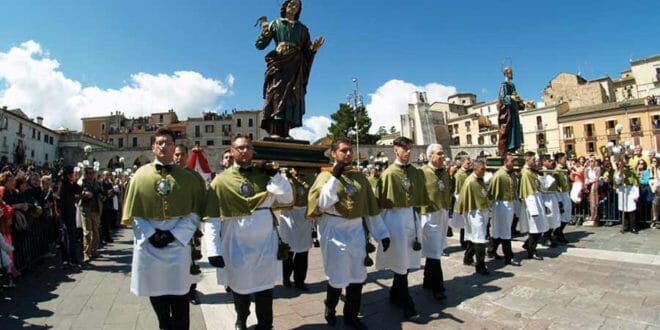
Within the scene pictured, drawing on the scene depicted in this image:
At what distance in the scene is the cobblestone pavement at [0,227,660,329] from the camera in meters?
4.34

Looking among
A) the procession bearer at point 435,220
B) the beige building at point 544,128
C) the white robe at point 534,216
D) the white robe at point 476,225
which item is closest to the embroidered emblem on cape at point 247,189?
the procession bearer at point 435,220

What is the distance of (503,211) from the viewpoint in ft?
23.2

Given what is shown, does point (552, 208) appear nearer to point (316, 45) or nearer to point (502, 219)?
point (502, 219)

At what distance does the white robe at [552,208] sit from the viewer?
26.6ft

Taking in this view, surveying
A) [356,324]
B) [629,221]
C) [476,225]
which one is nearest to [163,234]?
[356,324]

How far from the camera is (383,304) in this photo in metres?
4.96

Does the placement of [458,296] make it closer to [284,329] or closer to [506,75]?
[284,329]

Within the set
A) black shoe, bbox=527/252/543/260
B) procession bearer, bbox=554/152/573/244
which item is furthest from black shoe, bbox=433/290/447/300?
procession bearer, bbox=554/152/573/244

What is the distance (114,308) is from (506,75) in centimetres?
1135

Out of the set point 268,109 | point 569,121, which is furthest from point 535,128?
point 268,109

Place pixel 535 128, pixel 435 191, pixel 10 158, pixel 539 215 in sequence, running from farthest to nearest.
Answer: pixel 535 128 < pixel 10 158 < pixel 539 215 < pixel 435 191

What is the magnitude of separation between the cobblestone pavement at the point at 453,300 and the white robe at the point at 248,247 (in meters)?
0.96

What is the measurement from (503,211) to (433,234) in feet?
8.03

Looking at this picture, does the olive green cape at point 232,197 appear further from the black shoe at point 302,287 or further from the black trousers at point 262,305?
the black shoe at point 302,287
